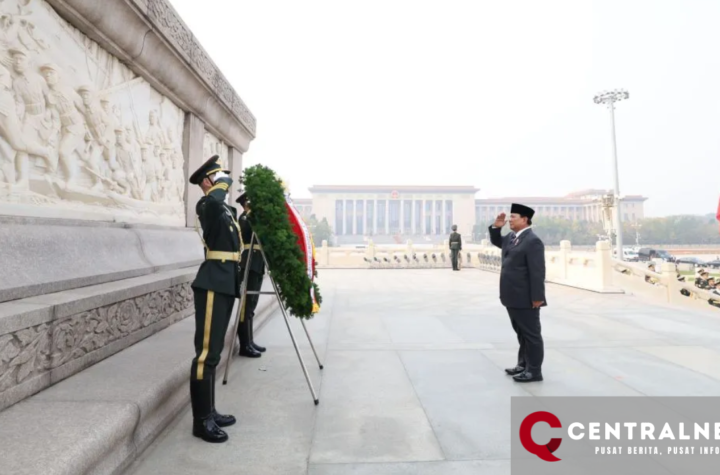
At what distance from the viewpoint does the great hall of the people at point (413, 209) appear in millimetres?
78625

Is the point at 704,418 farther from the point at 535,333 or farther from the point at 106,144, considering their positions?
the point at 106,144

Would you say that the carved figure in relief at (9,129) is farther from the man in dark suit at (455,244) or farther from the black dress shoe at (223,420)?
the man in dark suit at (455,244)

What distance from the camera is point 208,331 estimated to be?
213 cm

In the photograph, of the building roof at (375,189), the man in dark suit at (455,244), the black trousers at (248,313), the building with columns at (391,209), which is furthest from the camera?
the building roof at (375,189)

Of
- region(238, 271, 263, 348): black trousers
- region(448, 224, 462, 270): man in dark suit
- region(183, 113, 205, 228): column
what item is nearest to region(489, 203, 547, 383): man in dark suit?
region(238, 271, 263, 348): black trousers

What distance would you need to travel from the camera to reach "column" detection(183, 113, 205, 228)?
5129 mm

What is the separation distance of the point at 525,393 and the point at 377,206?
81.2 meters

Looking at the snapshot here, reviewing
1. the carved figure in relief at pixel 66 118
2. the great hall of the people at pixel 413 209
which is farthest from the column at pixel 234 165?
the great hall of the people at pixel 413 209

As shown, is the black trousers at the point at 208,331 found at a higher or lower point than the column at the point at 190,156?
lower

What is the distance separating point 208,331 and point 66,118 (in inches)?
89.9

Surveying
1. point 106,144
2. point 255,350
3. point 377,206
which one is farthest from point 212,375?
point 377,206

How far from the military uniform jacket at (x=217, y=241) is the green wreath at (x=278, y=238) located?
1.08 feet
